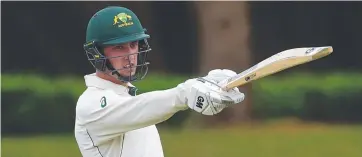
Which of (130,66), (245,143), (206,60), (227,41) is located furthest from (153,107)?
(206,60)

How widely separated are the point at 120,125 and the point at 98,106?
0.17 meters

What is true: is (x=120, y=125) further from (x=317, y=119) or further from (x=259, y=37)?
(x=259, y=37)

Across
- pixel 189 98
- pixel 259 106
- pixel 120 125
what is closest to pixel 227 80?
pixel 189 98

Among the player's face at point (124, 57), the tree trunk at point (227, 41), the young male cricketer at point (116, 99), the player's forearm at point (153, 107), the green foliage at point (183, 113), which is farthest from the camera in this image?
the tree trunk at point (227, 41)

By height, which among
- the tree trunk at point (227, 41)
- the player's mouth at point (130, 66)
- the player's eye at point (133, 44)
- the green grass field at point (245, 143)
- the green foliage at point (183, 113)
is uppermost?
the player's eye at point (133, 44)

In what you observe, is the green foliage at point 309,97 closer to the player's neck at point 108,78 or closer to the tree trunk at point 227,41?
the tree trunk at point 227,41

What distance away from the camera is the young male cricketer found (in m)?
3.74

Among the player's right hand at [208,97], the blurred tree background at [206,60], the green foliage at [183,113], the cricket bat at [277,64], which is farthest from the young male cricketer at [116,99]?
the green foliage at [183,113]

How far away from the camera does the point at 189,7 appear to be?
1328 cm

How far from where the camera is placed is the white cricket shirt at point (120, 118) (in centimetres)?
365

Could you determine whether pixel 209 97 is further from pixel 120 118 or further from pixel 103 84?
pixel 103 84

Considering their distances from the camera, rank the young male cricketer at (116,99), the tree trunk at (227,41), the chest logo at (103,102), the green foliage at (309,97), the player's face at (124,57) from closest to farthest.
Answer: the young male cricketer at (116,99), the chest logo at (103,102), the player's face at (124,57), the green foliage at (309,97), the tree trunk at (227,41)

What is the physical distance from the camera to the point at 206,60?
12.8 metres

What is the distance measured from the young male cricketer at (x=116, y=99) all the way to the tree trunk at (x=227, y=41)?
26.5ft
